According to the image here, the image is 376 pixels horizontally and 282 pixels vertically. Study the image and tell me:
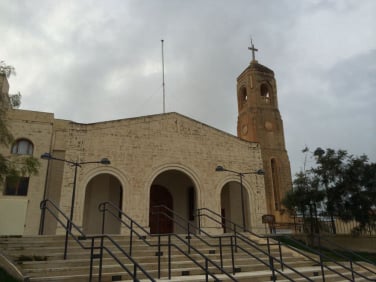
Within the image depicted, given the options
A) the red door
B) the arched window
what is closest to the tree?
the arched window

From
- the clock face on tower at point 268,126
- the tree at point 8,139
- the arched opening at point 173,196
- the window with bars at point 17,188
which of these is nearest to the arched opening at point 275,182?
the clock face on tower at point 268,126

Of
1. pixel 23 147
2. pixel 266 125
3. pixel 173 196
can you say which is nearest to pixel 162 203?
pixel 173 196

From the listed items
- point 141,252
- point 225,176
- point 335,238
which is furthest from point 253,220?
point 141,252

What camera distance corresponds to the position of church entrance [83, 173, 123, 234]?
1598 cm

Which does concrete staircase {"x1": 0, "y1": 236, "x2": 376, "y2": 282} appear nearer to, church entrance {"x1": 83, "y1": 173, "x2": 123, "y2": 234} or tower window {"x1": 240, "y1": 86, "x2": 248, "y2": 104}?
church entrance {"x1": 83, "y1": 173, "x2": 123, "y2": 234}

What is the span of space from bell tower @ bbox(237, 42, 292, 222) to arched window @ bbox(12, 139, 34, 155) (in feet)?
54.6

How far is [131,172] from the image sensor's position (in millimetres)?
15102

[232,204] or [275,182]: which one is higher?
[275,182]

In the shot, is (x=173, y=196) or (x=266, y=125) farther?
(x=266, y=125)

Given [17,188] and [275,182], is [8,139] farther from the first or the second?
[275,182]

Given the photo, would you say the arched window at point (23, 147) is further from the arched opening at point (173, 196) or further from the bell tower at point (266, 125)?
the bell tower at point (266, 125)

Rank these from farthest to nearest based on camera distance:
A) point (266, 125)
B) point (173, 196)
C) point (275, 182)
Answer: point (266, 125), point (275, 182), point (173, 196)

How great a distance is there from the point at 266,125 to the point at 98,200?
1617 centimetres

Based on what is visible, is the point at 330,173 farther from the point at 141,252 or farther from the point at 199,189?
the point at 141,252
